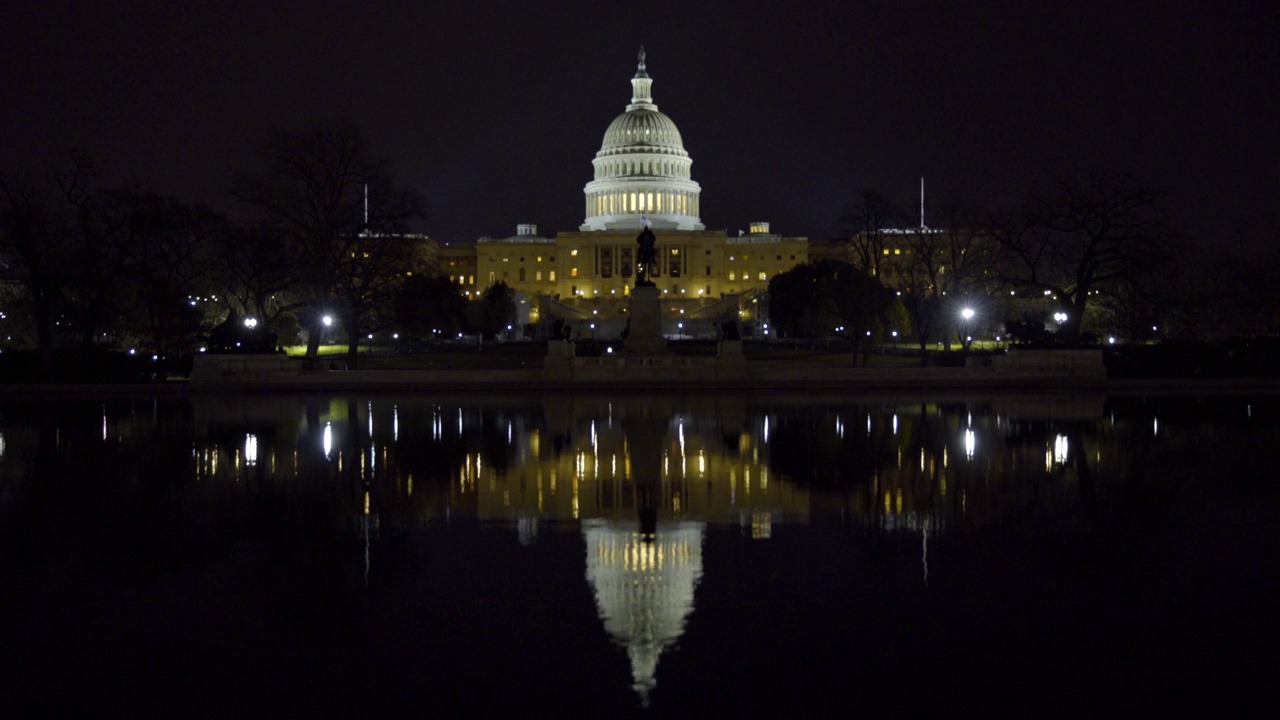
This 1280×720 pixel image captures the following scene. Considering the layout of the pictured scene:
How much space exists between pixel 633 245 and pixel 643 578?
131 metres

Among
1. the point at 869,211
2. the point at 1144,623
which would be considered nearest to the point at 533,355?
the point at 869,211

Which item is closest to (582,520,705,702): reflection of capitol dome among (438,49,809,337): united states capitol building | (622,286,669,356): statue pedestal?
(622,286,669,356): statue pedestal

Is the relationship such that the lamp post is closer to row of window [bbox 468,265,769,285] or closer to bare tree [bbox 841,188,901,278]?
bare tree [bbox 841,188,901,278]

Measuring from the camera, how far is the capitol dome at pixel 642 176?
142500mm

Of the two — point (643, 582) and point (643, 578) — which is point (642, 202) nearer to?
point (643, 578)

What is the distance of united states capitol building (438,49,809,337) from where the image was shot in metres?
139

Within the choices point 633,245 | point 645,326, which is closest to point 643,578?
point 645,326

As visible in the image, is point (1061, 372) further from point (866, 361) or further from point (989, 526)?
point (989, 526)

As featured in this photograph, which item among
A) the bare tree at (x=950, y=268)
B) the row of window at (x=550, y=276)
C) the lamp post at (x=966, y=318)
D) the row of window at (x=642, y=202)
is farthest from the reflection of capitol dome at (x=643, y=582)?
the row of window at (x=642, y=202)

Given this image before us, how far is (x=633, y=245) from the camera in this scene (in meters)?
140

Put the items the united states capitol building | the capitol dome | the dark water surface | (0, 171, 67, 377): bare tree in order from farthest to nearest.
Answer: the capitol dome → the united states capitol building → (0, 171, 67, 377): bare tree → the dark water surface

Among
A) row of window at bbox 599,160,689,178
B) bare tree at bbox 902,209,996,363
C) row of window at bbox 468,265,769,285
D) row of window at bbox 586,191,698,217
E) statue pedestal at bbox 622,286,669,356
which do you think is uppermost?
row of window at bbox 599,160,689,178

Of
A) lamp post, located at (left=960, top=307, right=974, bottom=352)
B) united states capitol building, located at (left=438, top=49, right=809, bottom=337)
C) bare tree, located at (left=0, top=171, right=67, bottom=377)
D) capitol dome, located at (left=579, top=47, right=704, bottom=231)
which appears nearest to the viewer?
bare tree, located at (left=0, top=171, right=67, bottom=377)

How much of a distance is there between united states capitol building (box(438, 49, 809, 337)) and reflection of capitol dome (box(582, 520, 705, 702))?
12015 centimetres
